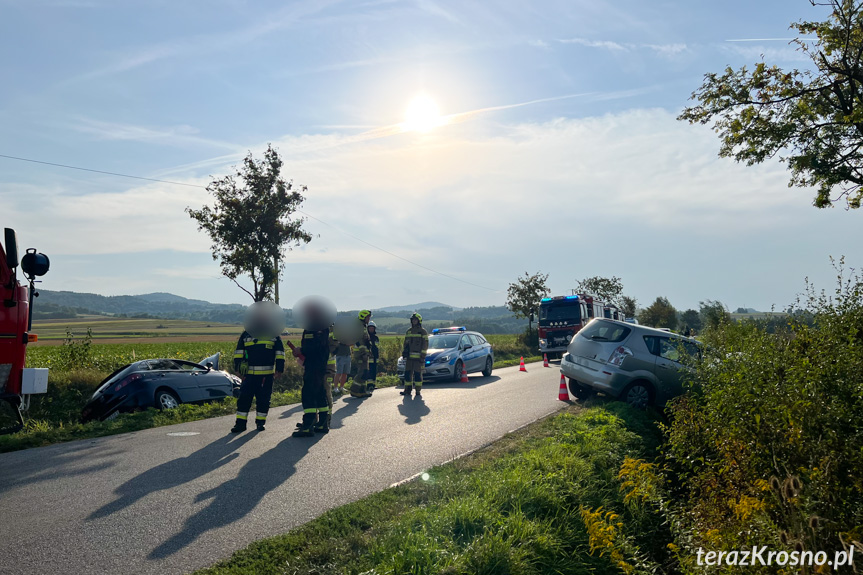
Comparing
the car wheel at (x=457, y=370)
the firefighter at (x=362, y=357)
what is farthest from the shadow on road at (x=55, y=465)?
the car wheel at (x=457, y=370)

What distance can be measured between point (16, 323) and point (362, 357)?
743 cm

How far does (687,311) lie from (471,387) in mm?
67902

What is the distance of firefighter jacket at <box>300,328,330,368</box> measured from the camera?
32.6ft

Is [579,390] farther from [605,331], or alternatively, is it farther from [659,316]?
[659,316]

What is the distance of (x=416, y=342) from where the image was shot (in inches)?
628

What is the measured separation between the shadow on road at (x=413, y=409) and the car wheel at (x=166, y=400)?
4.56m

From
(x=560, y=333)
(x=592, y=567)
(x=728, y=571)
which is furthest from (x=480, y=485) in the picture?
(x=560, y=333)

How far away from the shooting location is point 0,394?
9.23 metres

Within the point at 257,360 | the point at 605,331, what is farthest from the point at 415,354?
the point at 257,360

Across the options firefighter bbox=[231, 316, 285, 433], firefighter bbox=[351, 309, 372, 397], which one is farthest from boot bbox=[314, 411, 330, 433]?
firefighter bbox=[351, 309, 372, 397]

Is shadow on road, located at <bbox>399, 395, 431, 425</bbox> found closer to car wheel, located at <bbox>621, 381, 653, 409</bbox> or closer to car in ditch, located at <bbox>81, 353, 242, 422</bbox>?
car wheel, located at <bbox>621, 381, 653, 409</bbox>

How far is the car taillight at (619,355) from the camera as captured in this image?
12281mm

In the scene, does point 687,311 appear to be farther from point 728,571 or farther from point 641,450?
point 728,571

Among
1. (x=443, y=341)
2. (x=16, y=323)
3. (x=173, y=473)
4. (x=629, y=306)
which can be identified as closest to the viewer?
(x=173, y=473)
